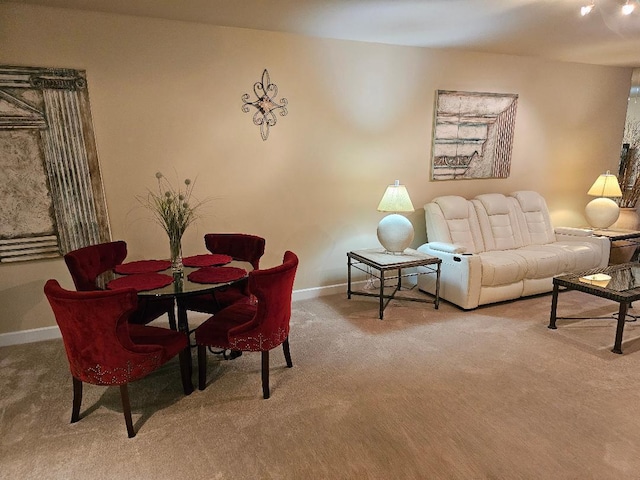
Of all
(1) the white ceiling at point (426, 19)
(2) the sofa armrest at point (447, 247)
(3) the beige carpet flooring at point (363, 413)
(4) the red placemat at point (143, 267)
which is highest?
(1) the white ceiling at point (426, 19)

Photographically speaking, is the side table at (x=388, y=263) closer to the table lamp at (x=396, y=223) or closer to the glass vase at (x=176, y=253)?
the table lamp at (x=396, y=223)

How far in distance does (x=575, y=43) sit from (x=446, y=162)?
1.65 m

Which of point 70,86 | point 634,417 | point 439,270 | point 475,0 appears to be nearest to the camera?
point 634,417

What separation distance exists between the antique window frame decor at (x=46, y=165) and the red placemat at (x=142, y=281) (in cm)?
108

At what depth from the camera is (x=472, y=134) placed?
4477mm

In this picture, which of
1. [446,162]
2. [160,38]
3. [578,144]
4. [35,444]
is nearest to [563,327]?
[446,162]

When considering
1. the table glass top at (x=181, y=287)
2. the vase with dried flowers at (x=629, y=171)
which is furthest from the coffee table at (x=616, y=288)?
the table glass top at (x=181, y=287)

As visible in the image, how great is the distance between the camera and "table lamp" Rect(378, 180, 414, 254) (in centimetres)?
367

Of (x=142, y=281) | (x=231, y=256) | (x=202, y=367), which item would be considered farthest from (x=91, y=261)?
(x=202, y=367)

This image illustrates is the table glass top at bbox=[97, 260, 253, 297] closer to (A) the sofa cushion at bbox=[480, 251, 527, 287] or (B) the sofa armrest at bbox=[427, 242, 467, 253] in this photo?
(B) the sofa armrest at bbox=[427, 242, 467, 253]

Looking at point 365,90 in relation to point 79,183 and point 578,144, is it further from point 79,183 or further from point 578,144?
point 578,144

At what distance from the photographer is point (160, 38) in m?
3.09

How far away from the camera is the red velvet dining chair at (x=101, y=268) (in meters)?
2.56

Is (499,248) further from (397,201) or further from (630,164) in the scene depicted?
(630,164)
